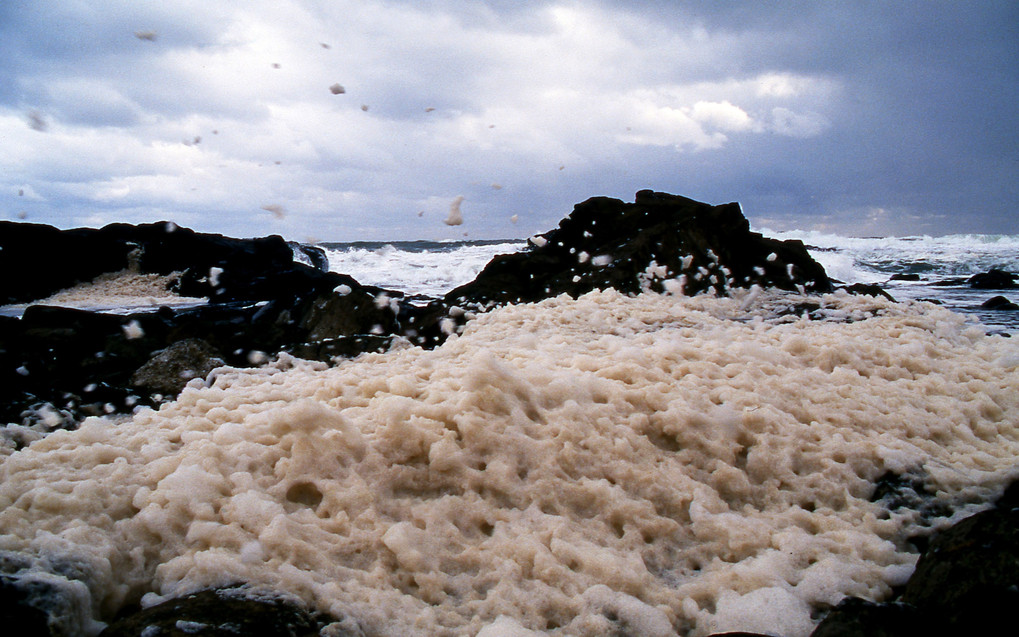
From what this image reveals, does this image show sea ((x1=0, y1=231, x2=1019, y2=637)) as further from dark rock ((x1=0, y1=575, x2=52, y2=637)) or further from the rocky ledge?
the rocky ledge

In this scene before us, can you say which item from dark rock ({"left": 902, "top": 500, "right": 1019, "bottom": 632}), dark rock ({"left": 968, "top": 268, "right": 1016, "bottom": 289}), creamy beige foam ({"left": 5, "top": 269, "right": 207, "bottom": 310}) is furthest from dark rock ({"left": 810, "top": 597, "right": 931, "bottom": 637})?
dark rock ({"left": 968, "top": 268, "right": 1016, "bottom": 289})

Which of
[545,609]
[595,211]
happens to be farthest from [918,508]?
[595,211]

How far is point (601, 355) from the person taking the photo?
5.01 m

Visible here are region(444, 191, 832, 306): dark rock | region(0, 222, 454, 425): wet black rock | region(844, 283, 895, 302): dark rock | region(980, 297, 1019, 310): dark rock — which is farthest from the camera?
region(980, 297, 1019, 310): dark rock

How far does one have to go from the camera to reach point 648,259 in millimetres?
10711

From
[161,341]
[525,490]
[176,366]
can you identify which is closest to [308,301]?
[161,341]

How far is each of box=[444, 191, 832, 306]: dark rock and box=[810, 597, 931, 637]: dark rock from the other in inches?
320

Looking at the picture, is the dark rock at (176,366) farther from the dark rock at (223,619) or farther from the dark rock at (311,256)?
the dark rock at (311,256)

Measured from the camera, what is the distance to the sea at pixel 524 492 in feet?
7.97

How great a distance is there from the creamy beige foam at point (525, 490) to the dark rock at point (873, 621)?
486mm

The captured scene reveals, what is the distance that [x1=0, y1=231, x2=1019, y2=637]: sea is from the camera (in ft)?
7.97

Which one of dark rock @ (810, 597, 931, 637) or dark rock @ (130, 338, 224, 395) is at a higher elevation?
dark rock @ (130, 338, 224, 395)

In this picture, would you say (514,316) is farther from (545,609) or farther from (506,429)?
(545,609)

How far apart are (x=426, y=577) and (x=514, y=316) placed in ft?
17.9
